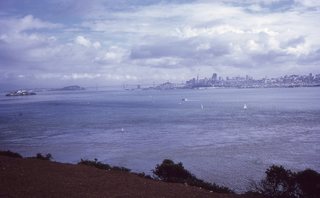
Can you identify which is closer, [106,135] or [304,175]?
[304,175]

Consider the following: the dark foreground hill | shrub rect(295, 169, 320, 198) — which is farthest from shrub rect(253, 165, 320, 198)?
the dark foreground hill

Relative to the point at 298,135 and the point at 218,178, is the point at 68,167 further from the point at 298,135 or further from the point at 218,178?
the point at 298,135

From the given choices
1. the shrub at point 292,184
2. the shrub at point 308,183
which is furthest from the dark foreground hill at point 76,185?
the shrub at point 308,183

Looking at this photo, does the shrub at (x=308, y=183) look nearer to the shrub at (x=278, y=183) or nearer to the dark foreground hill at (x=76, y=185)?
the shrub at (x=278, y=183)

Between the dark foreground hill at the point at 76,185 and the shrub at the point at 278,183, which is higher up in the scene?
the dark foreground hill at the point at 76,185

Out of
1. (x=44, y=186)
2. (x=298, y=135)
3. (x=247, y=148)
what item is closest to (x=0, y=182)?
(x=44, y=186)

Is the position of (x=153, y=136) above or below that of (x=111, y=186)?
below

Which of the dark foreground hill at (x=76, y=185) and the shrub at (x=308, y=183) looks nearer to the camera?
the dark foreground hill at (x=76, y=185)

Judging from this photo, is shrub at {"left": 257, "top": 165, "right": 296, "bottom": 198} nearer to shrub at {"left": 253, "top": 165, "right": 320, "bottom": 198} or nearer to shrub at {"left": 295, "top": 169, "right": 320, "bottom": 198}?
shrub at {"left": 253, "top": 165, "right": 320, "bottom": 198}
